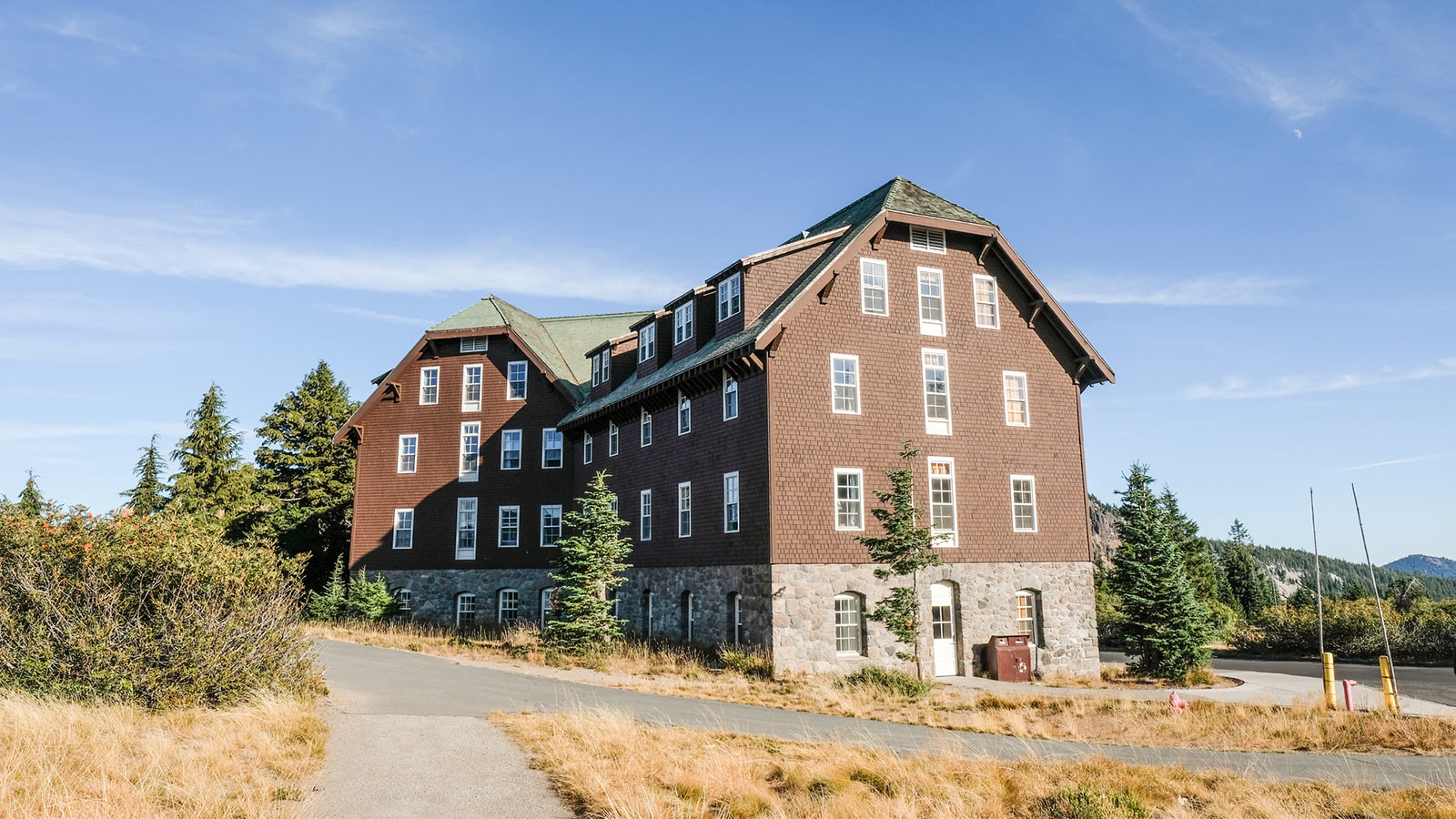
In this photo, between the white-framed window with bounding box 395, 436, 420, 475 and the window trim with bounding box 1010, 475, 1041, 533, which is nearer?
the window trim with bounding box 1010, 475, 1041, 533

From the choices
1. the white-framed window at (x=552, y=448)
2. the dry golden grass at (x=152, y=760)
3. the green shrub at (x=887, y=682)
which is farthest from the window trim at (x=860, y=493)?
the white-framed window at (x=552, y=448)

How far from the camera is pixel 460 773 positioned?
11.2 metres

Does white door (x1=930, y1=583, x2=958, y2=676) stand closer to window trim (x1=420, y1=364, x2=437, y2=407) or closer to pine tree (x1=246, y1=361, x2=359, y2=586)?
window trim (x1=420, y1=364, x2=437, y2=407)

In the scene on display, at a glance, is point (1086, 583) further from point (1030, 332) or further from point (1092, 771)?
point (1092, 771)

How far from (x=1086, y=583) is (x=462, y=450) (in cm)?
2580

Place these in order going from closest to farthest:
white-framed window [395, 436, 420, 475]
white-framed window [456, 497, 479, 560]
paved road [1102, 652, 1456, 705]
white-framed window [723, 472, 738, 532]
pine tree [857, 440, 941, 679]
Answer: pine tree [857, 440, 941, 679] → paved road [1102, 652, 1456, 705] → white-framed window [723, 472, 738, 532] → white-framed window [456, 497, 479, 560] → white-framed window [395, 436, 420, 475]

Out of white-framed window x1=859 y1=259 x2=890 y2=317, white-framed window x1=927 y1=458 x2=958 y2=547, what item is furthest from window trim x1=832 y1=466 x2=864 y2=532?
white-framed window x1=859 y1=259 x2=890 y2=317

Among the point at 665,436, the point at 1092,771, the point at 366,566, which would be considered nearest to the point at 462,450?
the point at 366,566

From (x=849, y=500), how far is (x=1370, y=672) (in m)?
18.1

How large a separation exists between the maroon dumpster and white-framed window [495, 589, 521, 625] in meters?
20.5

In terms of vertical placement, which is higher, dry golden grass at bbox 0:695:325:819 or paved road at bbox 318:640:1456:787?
dry golden grass at bbox 0:695:325:819

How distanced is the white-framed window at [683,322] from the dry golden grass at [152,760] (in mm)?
17997

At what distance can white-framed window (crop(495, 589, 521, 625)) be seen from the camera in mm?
37562

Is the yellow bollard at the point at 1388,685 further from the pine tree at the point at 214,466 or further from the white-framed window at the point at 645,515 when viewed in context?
the pine tree at the point at 214,466
